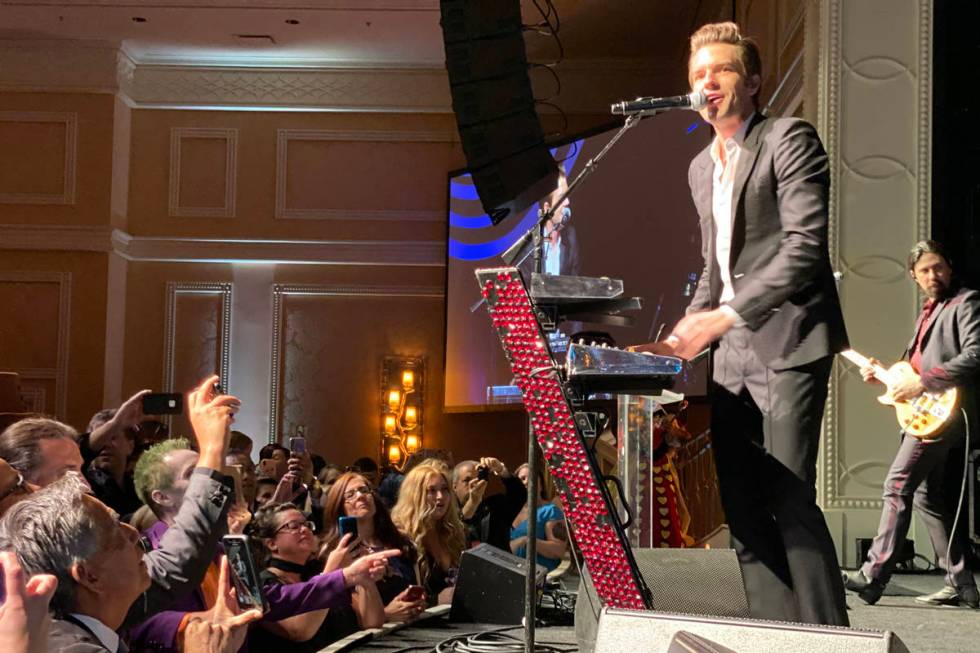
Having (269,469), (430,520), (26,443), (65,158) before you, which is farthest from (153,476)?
(65,158)

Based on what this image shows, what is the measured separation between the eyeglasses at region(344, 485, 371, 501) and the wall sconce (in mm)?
6678

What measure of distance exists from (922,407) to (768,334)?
8.75 ft

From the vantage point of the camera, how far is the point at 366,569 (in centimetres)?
352

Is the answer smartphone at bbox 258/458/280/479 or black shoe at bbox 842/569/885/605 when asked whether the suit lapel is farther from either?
smartphone at bbox 258/458/280/479

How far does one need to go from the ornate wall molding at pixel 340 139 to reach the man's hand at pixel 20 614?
397 inches

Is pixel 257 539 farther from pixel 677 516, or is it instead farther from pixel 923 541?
pixel 923 541

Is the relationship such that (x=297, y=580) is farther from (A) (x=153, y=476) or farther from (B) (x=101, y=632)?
(B) (x=101, y=632)

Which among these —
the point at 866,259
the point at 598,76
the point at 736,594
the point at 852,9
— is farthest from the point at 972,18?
the point at 598,76

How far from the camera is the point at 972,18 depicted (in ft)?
20.3

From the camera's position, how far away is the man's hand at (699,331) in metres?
2.34

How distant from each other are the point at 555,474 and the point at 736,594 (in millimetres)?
976

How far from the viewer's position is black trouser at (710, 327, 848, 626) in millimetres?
2314

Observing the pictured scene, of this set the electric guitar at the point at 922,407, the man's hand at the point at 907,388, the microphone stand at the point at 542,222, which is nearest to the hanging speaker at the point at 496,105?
the microphone stand at the point at 542,222

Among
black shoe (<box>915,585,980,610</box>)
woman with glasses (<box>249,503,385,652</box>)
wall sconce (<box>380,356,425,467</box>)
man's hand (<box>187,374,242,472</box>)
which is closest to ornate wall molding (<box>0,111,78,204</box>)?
wall sconce (<box>380,356,425,467</box>)
